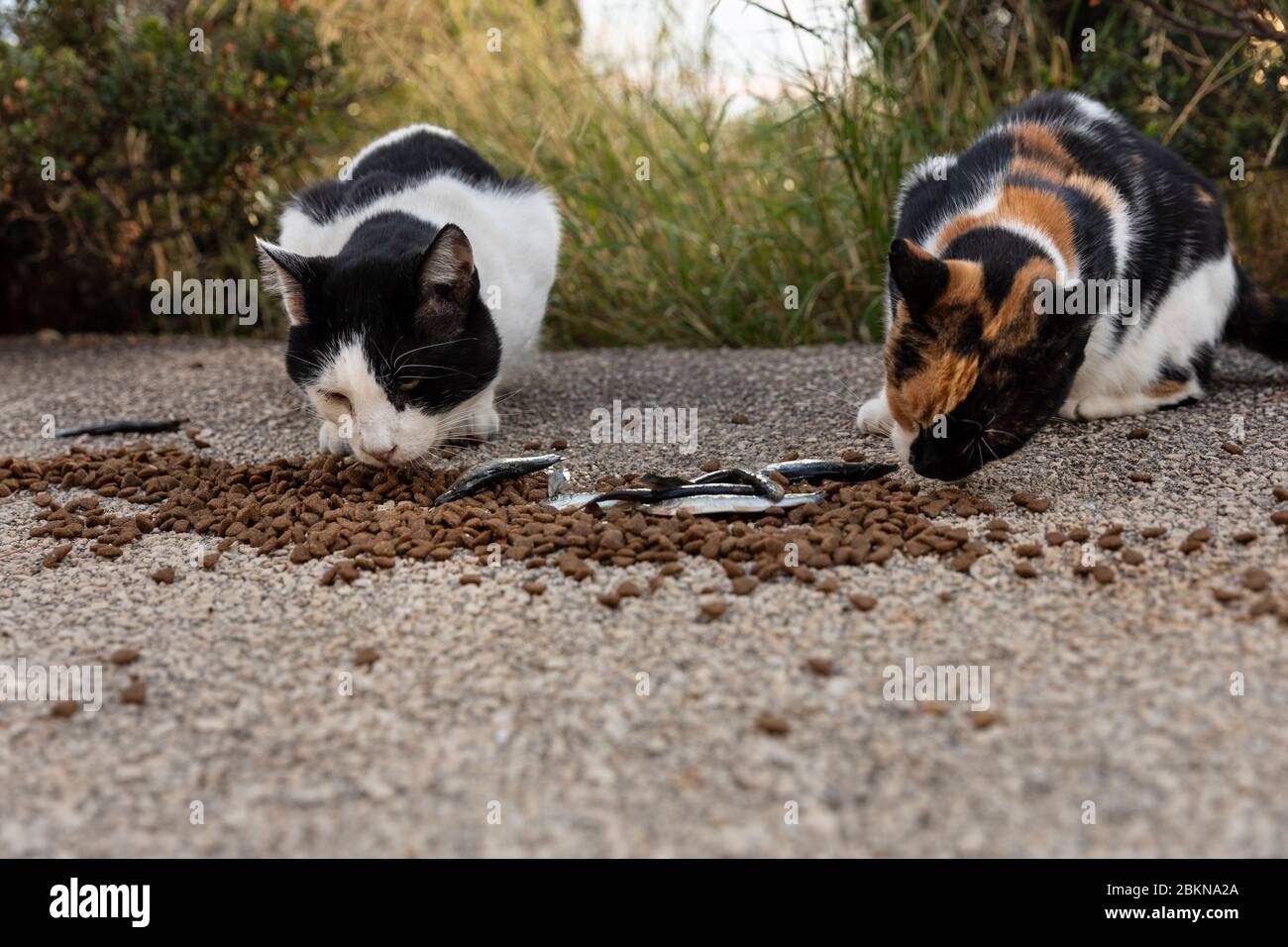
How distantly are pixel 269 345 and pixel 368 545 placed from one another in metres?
3.92

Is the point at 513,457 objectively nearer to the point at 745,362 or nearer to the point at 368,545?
the point at 368,545

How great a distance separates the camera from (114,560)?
289 cm

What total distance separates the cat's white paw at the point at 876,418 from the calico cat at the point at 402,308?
1.26 meters

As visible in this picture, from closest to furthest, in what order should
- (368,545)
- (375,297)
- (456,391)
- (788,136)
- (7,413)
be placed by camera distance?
(368,545), (375,297), (456,391), (7,413), (788,136)

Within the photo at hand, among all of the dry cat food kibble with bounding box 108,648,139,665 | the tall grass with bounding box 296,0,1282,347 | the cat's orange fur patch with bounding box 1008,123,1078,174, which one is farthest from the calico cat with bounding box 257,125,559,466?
the cat's orange fur patch with bounding box 1008,123,1078,174

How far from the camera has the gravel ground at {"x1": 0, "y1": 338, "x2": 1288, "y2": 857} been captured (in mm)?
1684

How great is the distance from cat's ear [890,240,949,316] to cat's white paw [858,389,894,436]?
93 cm

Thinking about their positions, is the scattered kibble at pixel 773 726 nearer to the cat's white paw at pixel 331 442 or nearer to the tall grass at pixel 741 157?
the cat's white paw at pixel 331 442

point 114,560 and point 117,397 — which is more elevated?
point 117,397

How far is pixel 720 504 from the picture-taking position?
291cm

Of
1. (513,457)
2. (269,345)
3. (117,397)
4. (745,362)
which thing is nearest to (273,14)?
(269,345)

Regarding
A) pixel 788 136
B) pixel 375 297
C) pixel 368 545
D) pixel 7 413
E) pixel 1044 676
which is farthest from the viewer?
pixel 788 136

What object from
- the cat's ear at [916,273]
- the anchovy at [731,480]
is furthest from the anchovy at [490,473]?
the cat's ear at [916,273]

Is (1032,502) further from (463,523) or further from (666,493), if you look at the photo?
(463,523)
